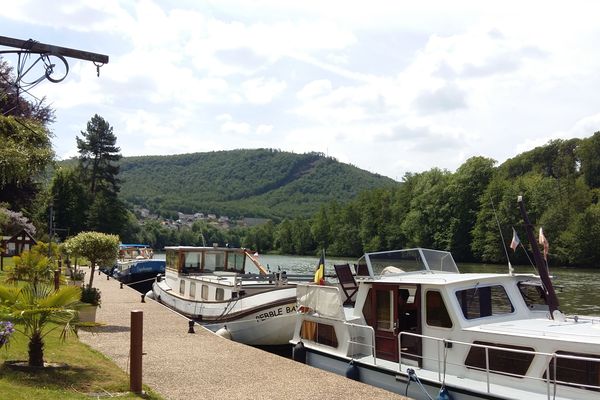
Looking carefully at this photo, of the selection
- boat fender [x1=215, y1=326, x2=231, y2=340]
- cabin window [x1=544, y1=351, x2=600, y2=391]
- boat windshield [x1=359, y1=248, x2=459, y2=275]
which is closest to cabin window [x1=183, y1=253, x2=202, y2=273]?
boat fender [x1=215, y1=326, x2=231, y2=340]

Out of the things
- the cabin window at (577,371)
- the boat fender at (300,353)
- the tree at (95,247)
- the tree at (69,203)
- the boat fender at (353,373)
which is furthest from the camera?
the tree at (69,203)

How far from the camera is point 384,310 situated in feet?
41.4

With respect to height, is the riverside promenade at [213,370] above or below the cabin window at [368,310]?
below

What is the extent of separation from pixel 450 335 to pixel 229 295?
33.7 feet

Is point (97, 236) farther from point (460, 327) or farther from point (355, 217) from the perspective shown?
point (355, 217)

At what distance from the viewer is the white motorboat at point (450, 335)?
9.52 metres

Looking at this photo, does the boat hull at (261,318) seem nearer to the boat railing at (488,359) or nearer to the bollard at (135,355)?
the boat railing at (488,359)

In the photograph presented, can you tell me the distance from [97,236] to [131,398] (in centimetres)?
Result: 1142

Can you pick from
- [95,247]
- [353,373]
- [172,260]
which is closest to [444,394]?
[353,373]

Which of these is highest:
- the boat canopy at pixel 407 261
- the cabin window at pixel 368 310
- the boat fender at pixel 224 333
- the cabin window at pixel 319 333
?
the boat canopy at pixel 407 261

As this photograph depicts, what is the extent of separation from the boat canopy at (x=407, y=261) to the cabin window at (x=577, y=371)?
4.69 meters

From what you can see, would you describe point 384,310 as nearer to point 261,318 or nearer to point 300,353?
point 300,353

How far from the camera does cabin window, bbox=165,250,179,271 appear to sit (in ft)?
82.3

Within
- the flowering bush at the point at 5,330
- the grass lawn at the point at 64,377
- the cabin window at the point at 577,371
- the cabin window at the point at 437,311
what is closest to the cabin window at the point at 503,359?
the cabin window at the point at 577,371
